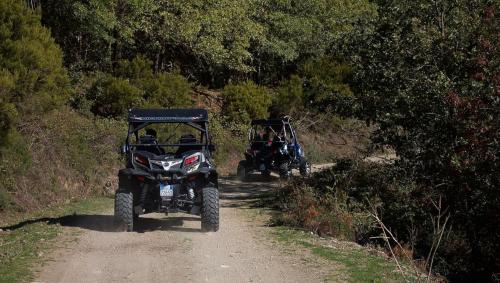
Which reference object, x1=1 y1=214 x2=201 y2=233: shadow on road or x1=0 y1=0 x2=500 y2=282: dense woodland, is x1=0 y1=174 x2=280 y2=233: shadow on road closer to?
x1=1 y1=214 x2=201 y2=233: shadow on road

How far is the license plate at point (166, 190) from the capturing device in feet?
38.6

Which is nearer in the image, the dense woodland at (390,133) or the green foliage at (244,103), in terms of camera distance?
the dense woodland at (390,133)

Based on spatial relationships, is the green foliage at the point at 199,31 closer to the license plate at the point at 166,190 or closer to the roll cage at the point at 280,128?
the roll cage at the point at 280,128

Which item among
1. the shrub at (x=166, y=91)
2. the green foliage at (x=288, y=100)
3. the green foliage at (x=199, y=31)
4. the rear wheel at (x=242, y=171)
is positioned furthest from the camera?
the green foliage at (x=288, y=100)

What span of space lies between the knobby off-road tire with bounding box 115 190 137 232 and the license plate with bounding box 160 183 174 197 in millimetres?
577

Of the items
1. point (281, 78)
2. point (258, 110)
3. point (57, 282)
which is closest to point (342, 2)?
point (281, 78)

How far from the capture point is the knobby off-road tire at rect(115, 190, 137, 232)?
38.7ft

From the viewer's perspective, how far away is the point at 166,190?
38.7ft

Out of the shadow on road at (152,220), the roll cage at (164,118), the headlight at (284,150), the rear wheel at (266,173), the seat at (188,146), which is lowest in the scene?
the shadow on road at (152,220)

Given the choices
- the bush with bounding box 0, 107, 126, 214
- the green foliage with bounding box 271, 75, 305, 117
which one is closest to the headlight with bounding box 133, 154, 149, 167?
the bush with bounding box 0, 107, 126, 214

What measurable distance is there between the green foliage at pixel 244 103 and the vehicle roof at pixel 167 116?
22412 millimetres

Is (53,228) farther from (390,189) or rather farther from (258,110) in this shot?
(258,110)

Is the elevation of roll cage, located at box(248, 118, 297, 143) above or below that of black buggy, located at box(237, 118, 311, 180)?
above

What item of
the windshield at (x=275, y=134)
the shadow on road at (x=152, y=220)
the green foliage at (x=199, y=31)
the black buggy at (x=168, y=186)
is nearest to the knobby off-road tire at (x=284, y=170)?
the windshield at (x=275, y=134)
